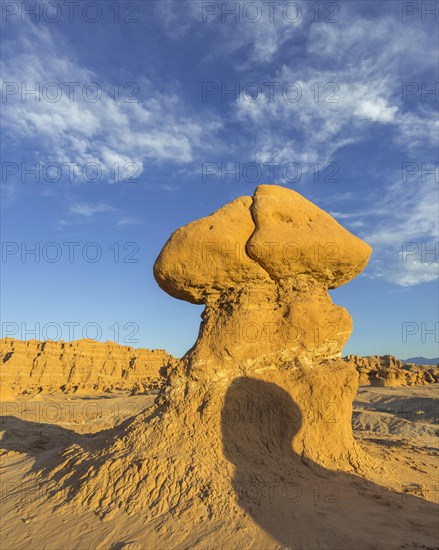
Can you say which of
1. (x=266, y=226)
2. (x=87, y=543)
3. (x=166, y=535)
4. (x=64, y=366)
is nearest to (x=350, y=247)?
(x=266, y=226)

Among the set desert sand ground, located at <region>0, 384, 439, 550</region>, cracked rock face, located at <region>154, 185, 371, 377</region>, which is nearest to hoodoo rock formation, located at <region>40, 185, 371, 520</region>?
cracked rock face, located at <region>154, 185, 371, 377</region>

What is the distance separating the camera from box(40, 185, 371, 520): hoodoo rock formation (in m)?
5.45

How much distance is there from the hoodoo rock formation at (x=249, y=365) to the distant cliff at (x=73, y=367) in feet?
84.6

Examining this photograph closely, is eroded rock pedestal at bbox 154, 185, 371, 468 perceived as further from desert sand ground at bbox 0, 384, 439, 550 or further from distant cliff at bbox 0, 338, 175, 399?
distant cliff at bbox 0, 338, 175, 399

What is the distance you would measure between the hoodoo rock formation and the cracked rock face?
0.06ft

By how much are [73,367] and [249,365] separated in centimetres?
3563

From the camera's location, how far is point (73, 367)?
37906mm

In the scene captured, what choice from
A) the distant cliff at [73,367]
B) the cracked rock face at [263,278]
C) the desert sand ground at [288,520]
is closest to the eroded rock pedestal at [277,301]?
the cracked rock face at [263,278]

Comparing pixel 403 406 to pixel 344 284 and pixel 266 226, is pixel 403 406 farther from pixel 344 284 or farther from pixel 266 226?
pixel 266 226

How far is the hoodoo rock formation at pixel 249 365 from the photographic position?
17.9 feet

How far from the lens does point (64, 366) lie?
124ft

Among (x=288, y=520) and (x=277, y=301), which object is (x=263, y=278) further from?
(x=288, y=520)

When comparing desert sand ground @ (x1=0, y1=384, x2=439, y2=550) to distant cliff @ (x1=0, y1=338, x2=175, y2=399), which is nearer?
desert sand ground @ (x1=0, y1=384, x2=439, y2=550)

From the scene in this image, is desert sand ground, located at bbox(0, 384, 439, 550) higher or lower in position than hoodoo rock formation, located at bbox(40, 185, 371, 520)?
lower
